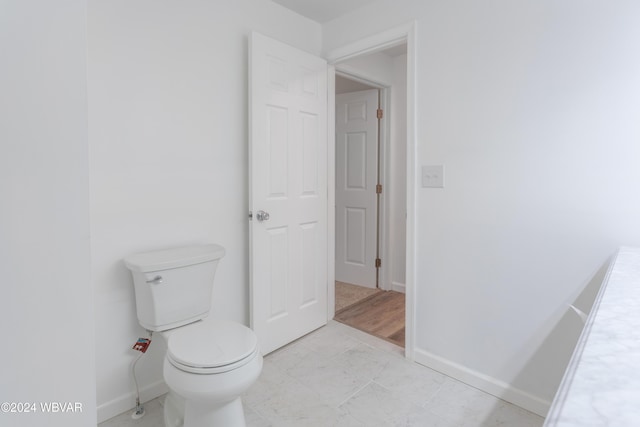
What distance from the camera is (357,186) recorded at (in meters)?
3.64

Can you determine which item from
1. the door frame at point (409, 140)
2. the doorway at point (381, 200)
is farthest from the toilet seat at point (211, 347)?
the doorway at point (381, 200)

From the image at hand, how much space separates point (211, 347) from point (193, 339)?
121mm

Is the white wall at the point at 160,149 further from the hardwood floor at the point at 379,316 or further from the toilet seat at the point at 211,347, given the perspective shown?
the hardwood floor at the point at 379,316

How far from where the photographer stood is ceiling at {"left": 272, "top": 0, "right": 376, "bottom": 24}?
228 centimetres

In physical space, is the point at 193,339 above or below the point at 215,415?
above

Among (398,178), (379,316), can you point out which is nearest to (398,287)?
Answer: (379,316)

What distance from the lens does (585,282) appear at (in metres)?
1.57

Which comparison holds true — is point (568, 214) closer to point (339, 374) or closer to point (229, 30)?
point (339, 374)

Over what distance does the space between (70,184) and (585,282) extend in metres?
2.01

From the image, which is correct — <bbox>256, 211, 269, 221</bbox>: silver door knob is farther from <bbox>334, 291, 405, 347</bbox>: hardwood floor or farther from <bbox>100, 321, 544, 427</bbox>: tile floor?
<bbox>334, 291, 405, 347</bbox>: hardwood floor

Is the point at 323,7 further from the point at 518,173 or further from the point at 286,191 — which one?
the point at 518,173

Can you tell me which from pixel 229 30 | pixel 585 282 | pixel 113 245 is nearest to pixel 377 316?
pixel 585 282

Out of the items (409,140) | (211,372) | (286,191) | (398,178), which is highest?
(409,140)

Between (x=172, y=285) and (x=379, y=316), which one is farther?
(x=379, y=316)
